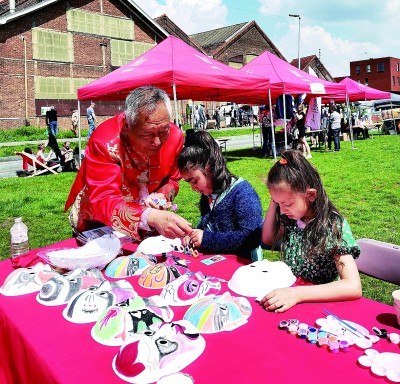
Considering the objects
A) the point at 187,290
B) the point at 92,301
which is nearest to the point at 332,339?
the point at 187,290

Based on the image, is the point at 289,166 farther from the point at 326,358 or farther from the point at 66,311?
the point at 66,311

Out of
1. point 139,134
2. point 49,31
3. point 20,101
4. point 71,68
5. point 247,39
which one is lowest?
point 139,134

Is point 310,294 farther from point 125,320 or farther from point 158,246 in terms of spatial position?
point 158,246

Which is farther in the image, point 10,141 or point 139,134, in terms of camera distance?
point 10,141

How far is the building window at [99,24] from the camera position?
2311cm

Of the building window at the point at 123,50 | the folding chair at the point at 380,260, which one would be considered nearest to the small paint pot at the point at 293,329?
the folding chair at the point at 380,260

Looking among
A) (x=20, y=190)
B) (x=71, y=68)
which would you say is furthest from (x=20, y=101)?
(x=20, y=190)

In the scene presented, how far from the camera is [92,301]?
1.38m

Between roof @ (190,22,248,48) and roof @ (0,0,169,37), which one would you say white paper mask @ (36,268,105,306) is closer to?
roof @ (0,0,169,37)

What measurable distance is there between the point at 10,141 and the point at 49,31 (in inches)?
326

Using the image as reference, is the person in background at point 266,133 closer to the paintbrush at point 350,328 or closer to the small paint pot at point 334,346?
the paintbrush at point 350,328

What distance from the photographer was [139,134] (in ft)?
6.17

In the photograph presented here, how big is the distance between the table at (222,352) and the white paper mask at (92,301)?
29mm

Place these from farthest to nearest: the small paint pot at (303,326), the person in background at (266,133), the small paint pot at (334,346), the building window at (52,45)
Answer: the building window at (52,45) → the person in background at (266,133) → the small paint pot at (303,326) → the small paint pot at (334,346)
